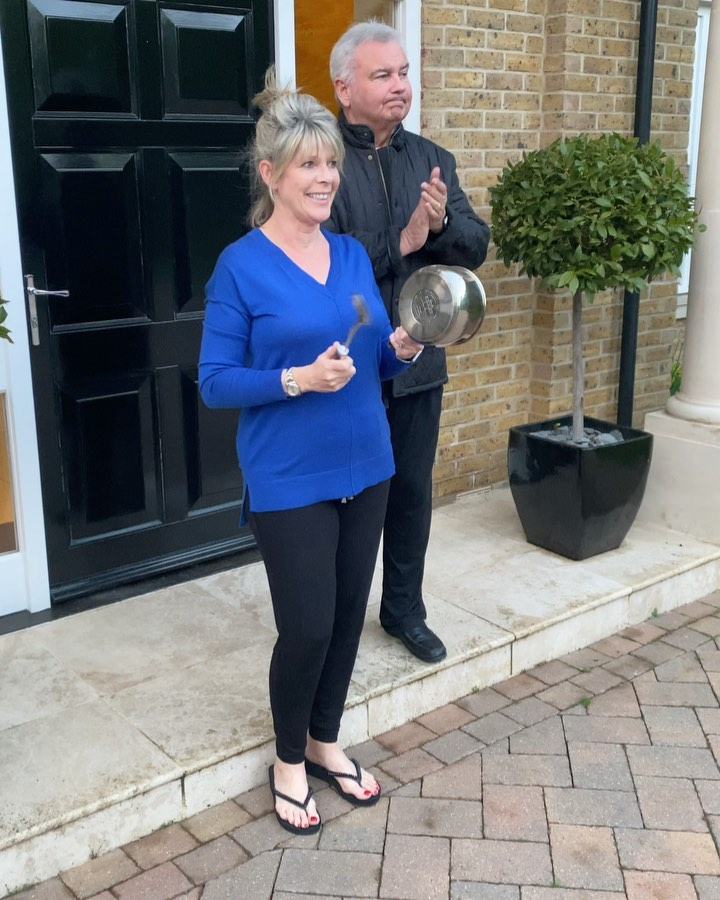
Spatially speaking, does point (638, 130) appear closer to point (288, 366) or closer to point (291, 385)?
point (288, 366)

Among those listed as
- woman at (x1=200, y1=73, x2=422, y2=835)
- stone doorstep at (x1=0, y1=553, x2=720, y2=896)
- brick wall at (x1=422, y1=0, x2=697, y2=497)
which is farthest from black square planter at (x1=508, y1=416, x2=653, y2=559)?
woman at (x1=200, y1=73, x2=422, y2=835)

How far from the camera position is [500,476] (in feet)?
17.1

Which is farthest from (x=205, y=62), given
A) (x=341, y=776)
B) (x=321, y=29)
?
(x=341, y=776)

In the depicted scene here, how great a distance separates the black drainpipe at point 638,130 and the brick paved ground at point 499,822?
2.08 meters

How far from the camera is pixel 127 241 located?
3.78 m

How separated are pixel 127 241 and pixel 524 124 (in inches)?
85.3

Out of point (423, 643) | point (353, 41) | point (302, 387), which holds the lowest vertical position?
point (423, 643)

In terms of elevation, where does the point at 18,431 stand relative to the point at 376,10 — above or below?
below

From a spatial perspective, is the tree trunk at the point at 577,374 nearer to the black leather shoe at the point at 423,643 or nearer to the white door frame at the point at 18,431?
the black leather shoe at the point at 423,643

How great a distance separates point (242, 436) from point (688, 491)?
9.28ft

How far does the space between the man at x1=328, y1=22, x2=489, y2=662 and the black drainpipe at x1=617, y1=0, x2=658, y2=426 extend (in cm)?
200

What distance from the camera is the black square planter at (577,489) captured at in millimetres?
4176

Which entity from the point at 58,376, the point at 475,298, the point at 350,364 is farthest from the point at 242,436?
the point at 58,376

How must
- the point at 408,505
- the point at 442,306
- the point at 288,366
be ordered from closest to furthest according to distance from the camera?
the point at 288,366
the point at 442,306
the point at 408,505
